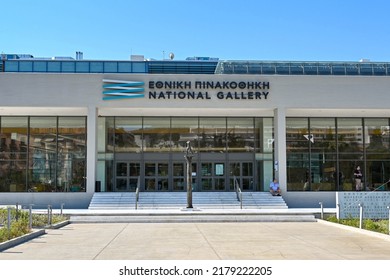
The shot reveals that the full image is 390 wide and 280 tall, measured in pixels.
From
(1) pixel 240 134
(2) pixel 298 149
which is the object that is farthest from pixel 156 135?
(2) pixel 298 149

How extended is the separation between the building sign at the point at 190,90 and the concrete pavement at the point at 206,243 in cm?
1141

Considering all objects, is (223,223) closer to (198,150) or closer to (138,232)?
(138,232)

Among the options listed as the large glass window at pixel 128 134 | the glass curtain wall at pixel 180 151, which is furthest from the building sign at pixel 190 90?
the large glass window at pixel 128 134

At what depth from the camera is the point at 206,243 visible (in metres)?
14.8

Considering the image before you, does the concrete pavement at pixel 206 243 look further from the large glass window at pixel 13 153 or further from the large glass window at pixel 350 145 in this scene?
the large glass window at pixel 350 145

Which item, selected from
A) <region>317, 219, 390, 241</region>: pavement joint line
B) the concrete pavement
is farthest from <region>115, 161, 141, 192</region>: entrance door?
<region>317, 219, 390, 241</region>: pavement joint line

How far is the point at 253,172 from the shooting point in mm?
34656

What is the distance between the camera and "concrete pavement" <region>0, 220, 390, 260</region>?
12172mm

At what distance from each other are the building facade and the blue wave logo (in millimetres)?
59

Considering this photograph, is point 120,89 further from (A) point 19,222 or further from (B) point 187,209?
(A) point 19,222

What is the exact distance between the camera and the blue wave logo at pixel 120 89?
30266 millimetres

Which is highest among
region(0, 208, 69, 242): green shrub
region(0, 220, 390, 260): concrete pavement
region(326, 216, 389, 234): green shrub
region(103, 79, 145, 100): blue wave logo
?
region(103, 79, 145, 100): blue wave logo

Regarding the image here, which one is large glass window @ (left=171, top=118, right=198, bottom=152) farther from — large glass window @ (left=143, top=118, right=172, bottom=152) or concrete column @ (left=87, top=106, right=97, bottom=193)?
concrete column @ (left=87, top=106, right=97, bottom=193)
